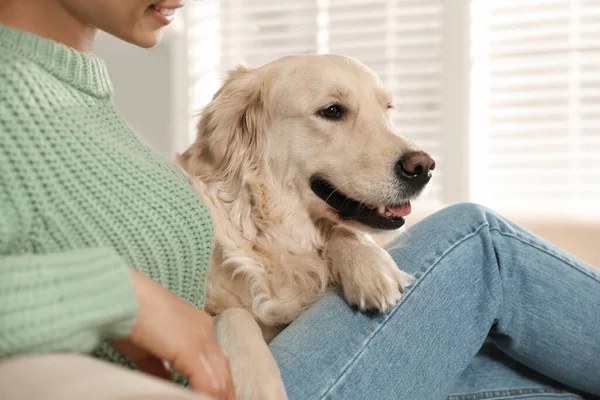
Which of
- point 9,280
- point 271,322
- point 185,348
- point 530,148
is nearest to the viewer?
point 9,280

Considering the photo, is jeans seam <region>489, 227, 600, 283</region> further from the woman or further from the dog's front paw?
the dog's front paw

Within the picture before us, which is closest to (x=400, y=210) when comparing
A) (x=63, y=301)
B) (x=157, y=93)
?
(x=63, y=301)

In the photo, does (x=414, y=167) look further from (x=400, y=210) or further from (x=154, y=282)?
(x=154, y=282)

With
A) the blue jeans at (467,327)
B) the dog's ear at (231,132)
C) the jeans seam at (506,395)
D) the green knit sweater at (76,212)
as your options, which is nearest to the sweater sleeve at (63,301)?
Answer: the green knit sweater at (76,212)

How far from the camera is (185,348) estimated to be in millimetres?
683

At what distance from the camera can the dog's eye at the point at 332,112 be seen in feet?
4.42

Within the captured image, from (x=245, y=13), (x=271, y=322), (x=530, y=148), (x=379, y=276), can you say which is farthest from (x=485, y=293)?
(x=245, y=13)

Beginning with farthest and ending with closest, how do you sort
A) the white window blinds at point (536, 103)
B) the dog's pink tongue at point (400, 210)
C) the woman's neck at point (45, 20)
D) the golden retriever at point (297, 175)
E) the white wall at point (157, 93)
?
the white wall at point (157, 93)
the white window blinds at point (536, 103)
the dog's pink tongue at point (400, 210)
the golden retriever at point (297, 175)
the woman's neck at point (45, 20)

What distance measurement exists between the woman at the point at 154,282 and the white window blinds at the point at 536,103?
1596 millimetres

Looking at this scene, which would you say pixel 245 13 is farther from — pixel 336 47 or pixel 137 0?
pixel 137 0

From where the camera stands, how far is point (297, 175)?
1.35m

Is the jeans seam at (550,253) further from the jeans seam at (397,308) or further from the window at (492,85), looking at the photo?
the window at (492,85)

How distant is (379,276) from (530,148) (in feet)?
6.65

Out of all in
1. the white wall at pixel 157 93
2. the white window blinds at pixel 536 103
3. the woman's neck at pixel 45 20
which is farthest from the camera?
the white wall at pixel 157 93
